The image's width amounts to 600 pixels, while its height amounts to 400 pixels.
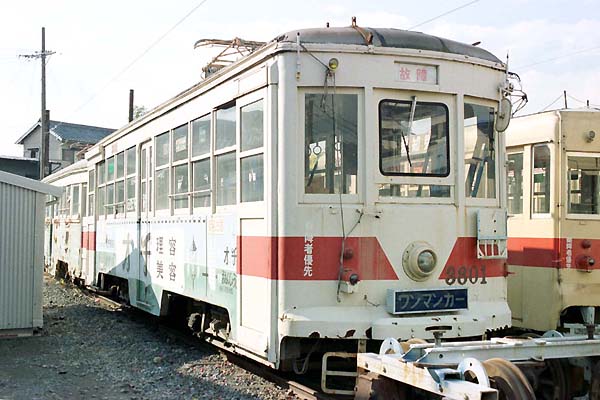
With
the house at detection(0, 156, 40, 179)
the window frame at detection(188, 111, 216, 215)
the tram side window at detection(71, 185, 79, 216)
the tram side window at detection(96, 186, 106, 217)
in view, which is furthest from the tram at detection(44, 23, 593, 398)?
the house at detection(0, 156, 40, 179)

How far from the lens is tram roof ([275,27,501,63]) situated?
5871 mm

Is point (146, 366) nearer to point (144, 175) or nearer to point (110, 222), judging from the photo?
point (144, 175)

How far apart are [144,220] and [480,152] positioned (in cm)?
483

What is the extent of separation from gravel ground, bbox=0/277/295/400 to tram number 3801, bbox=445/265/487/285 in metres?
1.78

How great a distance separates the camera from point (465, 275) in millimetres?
6074

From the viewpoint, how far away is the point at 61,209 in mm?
17281

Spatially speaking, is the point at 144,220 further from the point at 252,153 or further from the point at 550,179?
the point at 550,179

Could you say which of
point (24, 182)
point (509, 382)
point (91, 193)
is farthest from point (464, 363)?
point (91, 193)

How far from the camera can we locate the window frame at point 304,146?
5.79 metres

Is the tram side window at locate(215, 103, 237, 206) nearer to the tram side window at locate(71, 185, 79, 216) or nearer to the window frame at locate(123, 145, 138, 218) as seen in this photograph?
the window frame at locate(123, 145, 138, 218)

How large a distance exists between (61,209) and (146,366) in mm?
10532

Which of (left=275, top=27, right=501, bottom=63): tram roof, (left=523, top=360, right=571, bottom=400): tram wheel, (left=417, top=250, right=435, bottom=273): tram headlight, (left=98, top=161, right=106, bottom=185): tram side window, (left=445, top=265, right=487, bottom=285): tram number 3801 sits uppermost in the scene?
(left=275, top=27, right=501, bottom=63): tram roof

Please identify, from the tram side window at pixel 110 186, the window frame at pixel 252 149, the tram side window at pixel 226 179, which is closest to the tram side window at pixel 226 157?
the tram side window at pixel 226 179

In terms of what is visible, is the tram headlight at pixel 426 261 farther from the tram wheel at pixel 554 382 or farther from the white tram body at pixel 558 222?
the white tram body at pixel 558 222
